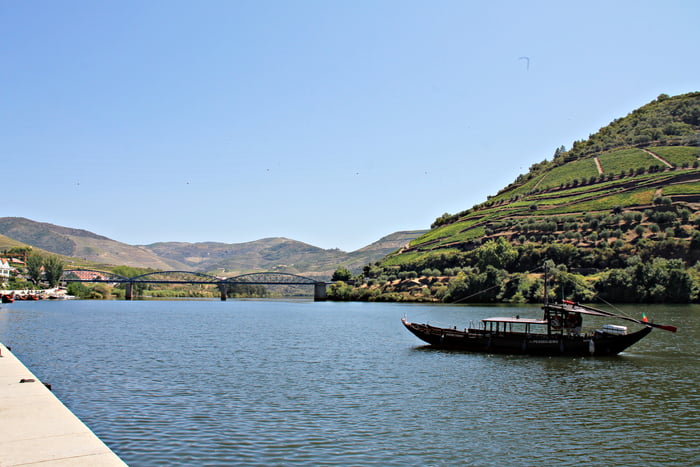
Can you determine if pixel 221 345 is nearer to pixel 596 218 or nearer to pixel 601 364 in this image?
pixel 601 364

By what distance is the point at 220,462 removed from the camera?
2141 centimetres

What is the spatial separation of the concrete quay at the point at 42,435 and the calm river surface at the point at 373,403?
2.68 m

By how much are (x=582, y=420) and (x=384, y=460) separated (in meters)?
12.4

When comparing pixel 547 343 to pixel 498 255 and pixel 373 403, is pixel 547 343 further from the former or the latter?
pixel 498 255

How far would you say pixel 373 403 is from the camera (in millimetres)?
32031

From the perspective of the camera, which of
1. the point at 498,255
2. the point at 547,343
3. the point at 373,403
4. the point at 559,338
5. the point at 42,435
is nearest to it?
the point at 42,435

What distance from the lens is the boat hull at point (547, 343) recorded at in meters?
54.1

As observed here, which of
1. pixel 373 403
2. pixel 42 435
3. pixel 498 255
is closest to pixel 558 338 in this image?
pixel 373 403

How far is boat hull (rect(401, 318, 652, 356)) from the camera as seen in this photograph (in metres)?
54.1

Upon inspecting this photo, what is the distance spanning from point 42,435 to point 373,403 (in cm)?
1752

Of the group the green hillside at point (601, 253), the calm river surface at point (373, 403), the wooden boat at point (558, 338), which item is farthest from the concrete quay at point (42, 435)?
the green hillside at point (601, 253)

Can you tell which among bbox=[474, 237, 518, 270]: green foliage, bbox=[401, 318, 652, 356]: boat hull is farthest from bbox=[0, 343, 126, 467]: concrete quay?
bbox=[474, 237, 518, 270]: green foliage

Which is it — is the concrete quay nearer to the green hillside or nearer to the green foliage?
the green hillside

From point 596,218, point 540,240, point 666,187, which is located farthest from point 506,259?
point 666,187
